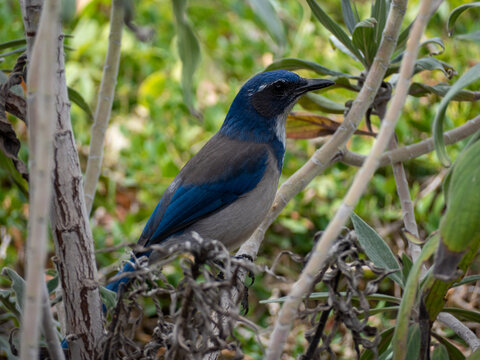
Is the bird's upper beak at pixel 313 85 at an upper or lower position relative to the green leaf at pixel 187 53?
lower

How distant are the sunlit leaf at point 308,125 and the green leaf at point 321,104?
5 centimetres

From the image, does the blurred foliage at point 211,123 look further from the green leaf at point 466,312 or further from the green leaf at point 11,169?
the green leaf at point 466,312

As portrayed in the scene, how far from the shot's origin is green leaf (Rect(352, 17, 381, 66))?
208cm

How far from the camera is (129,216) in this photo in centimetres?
440

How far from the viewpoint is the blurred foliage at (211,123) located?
4.04 metres

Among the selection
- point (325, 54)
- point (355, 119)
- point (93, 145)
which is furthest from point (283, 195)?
point (325, 54)

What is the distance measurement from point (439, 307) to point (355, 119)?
627 millimetres

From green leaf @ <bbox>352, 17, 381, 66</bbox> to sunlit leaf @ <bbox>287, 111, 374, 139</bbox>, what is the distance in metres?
0.39

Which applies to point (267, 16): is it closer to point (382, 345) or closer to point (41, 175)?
point (41, 175)

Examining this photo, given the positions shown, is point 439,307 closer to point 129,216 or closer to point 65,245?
point 65,245

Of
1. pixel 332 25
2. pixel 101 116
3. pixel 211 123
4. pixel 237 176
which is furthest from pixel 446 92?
pixel 211 123

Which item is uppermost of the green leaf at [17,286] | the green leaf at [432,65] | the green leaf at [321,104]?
the green leaf at [432,65]

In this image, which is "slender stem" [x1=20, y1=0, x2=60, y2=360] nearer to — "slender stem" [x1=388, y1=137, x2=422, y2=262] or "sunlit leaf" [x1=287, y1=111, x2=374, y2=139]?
"slender stem" [x1=388, y1=137, x2=422, y2=262]

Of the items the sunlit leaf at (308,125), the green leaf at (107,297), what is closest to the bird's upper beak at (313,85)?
the sunlit leaf at (308,125)
